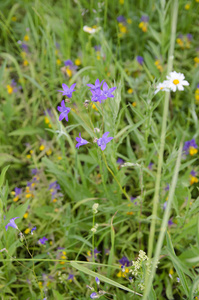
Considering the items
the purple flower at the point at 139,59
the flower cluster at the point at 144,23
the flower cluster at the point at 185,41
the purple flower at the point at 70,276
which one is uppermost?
the flower cluster at the point at 144,23

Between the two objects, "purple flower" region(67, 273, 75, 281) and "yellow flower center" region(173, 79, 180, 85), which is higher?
"yellow flower center" region(173, 79, 180, 85)

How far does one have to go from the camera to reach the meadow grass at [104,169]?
1.50 metres

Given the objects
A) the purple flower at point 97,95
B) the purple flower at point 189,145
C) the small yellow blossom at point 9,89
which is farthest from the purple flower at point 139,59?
the purple flower at point 97,95

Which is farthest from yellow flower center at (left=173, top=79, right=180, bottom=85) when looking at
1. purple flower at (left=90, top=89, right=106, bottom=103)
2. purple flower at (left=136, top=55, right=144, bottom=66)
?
purple flower at (left=90, top=89, right=106, bottom=103)

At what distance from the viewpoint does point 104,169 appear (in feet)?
5.40

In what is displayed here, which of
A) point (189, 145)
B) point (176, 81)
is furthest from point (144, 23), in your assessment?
point (189, 145)

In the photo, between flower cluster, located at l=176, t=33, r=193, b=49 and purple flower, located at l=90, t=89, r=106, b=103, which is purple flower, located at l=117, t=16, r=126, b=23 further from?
purple flower, located at l=90, t=89, r=106, b=103

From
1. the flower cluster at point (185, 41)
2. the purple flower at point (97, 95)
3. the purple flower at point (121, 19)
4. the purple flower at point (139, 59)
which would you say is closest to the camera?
the purple flower at point (97, 95)

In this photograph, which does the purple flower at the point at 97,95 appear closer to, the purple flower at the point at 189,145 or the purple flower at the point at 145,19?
the purple flower at the point at 189,145

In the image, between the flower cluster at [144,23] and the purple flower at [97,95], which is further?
the flower cluster at [144,23]

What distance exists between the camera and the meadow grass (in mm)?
1503

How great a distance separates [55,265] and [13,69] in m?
2.07

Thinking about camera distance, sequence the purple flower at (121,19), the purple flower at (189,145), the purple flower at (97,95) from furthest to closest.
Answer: the purple flower at (121,19) < the purple flower at (189,145) < the purple flower at (97,95)

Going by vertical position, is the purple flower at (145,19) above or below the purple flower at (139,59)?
above
